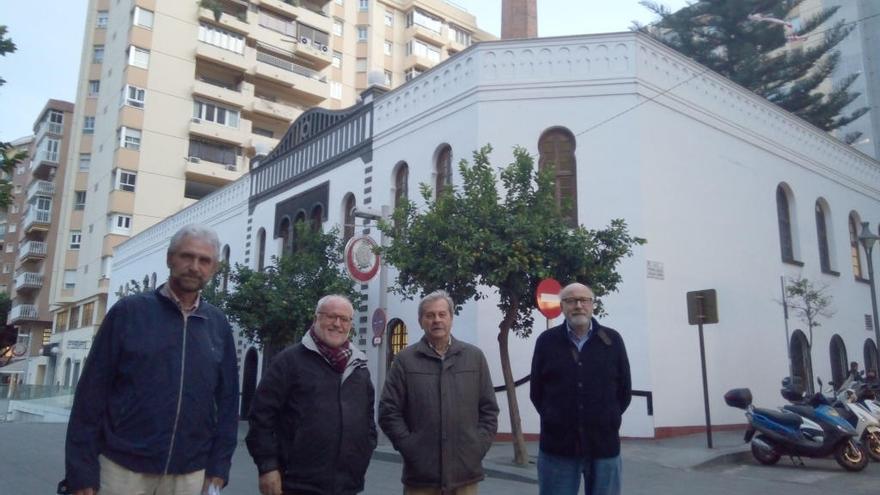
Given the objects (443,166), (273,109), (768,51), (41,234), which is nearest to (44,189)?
(41,234)

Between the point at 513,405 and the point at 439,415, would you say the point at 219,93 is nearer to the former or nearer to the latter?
the point at 513,405

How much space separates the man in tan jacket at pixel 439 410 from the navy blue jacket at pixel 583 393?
42 centimetres

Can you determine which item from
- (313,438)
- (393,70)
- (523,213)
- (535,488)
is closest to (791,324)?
(523,213)

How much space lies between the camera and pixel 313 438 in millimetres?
3752

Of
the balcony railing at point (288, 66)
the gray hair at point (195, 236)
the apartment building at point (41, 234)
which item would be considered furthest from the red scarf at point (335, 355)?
the apartment building at point (41, 234)

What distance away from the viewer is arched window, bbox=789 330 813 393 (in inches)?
706

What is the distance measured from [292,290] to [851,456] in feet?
40.4

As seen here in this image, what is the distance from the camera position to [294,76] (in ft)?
144

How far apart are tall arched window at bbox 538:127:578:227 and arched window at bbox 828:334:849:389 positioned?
9637mm

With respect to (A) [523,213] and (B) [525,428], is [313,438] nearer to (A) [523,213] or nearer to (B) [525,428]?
(A) [523,213]

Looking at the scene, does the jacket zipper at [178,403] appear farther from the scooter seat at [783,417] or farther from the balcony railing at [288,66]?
the balcony railing at [288,66]

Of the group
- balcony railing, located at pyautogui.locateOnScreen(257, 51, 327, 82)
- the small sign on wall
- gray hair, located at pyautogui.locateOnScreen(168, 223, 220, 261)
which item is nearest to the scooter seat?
the small sign on wall

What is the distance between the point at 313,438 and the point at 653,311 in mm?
11423

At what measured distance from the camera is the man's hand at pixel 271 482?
3.70m
